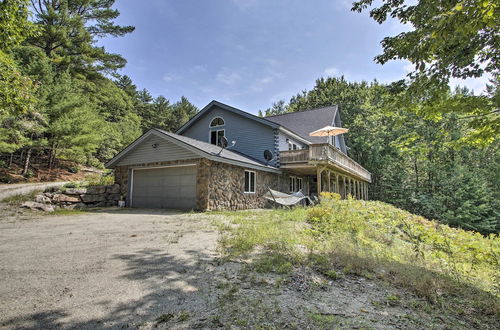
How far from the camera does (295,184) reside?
1683cm

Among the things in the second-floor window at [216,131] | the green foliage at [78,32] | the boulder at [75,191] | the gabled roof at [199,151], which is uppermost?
the green foliage at [78,32]

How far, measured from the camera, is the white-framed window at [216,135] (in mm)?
15638

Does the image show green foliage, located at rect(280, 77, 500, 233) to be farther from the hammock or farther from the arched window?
the arched window

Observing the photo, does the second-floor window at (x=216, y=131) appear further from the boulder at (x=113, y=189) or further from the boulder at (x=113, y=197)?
the boulder at (x=113, y=197)

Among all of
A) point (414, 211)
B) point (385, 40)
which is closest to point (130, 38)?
point (385, 40)

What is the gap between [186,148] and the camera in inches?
411

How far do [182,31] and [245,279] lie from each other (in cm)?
1308

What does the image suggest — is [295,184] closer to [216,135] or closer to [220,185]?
[216,135]

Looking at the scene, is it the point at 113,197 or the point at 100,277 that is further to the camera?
the point at 113,197

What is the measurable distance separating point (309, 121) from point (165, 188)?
12.5m

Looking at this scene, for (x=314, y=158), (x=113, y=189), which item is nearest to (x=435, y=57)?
(x=314, y=158)

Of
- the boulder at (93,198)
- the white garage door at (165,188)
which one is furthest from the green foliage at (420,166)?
the boulder at (93,198)

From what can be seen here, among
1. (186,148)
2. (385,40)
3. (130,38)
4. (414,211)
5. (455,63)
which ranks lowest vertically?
(414,211)

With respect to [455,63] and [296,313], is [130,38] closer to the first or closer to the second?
[455,63]
